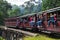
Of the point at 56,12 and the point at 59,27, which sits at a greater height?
the point at 56,12

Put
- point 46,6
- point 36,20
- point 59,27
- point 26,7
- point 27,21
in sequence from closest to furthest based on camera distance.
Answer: point 59,27 → point 36,20 → point 27,21 → point 46,6 → point 26,7

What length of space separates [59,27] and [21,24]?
8.06 meters

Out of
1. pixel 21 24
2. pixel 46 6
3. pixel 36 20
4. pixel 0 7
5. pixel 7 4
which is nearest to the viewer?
pixel 36 20

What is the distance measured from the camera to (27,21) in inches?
660

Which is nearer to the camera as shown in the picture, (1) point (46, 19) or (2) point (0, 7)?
(1) point (46, 19)

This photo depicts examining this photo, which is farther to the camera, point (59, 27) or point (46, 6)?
point (46, 6)

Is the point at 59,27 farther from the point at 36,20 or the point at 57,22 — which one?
the point at 36,20

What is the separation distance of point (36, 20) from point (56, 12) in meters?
3.01

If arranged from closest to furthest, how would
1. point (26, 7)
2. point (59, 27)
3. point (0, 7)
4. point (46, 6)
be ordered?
point (59, 27)
point (46, 6)
point (0, 7)
point (26, 7)

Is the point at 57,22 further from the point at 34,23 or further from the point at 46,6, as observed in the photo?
the point at 46,6

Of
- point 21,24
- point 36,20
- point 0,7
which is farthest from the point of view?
point 0,7

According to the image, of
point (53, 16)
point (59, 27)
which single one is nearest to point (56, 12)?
point (53, 16)

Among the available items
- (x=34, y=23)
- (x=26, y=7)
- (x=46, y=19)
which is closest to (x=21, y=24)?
(x=34, y=23)

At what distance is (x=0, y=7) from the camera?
48.9 m
